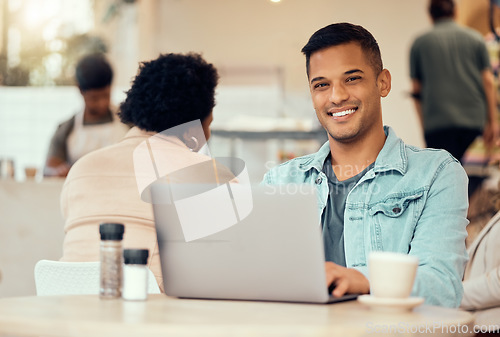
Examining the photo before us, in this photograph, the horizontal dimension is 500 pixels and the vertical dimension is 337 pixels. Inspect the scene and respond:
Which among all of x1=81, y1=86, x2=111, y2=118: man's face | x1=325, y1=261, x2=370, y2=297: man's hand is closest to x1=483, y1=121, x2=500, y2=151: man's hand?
x1=81, y1=86, x2=111, y2=118: man's face

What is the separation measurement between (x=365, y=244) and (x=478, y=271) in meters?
0.82

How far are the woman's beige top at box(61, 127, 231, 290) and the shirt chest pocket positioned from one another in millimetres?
519

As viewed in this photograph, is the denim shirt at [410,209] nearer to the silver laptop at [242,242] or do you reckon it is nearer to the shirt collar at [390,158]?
the shirt collar at [390,158]

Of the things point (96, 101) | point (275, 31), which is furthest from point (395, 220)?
point (275, 31)

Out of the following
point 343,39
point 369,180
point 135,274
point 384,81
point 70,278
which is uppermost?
point 343,39

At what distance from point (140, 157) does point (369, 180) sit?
26.6 inches

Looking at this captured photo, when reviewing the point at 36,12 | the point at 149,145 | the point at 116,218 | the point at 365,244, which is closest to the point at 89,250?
the point at 116,218

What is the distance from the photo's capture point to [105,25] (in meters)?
6.33

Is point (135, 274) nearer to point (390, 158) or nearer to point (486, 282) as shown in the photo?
point (390, 158)

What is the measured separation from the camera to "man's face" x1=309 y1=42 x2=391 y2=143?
6.17ft

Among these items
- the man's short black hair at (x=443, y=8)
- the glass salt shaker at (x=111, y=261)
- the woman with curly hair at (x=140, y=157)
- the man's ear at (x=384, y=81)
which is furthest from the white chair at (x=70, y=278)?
the man's short black hair at (x=443, y=8)

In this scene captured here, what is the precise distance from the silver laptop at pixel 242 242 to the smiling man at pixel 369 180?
0.13 metres

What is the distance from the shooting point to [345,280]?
4.22 feet

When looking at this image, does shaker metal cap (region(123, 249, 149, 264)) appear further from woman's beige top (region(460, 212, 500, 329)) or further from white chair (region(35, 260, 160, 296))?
woman's beige top (region(460, 212, 500, 329))
